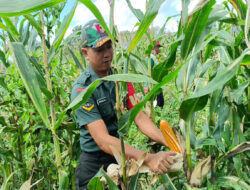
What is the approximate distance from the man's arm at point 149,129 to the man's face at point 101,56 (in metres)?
0.39

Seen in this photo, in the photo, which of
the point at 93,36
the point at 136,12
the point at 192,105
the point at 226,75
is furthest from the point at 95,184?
the point at 93,36

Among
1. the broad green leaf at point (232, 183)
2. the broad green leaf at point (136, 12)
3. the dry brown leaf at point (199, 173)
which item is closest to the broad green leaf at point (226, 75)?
the dry brown leaf at point (199, 173)

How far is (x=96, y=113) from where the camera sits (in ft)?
4.65

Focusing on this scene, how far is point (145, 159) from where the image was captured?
102 centimetres

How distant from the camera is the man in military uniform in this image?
1.34m

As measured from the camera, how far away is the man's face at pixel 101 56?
1.50 m

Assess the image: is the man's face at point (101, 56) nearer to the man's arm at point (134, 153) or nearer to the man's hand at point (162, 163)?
the man's arm at point (134, 153)

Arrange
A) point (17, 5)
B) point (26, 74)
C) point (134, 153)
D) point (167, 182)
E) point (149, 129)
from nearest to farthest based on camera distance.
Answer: point (17, 5) → point (26, 74) → point (167, 182) → point (134, 153) → point (149, 129)

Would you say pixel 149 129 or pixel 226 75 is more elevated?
pixel 226 75

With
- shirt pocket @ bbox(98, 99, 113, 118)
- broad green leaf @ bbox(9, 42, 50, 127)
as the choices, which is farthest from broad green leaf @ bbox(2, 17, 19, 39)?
shirt pocket @ bbox(98, 99, 113, 118)

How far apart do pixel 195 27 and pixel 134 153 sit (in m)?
0.61

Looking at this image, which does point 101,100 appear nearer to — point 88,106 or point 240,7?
point 88,106

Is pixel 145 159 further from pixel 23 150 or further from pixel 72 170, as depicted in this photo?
pixel 23 150

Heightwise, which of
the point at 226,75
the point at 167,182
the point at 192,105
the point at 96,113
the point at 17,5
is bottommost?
the point at 167,182
